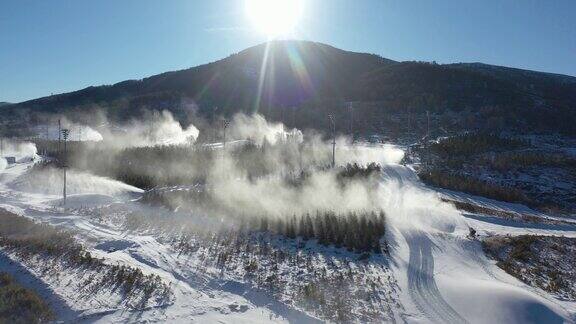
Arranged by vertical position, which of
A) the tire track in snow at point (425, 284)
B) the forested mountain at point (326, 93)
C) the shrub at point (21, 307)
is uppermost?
the forested mountain at point (326, 93)

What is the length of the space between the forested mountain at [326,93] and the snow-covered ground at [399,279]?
61357 millimetres

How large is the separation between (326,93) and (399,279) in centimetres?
11713

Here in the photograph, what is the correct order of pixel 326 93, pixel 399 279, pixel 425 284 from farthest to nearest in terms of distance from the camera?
pixel 326 93, pixel 399 279, pixel 425 284

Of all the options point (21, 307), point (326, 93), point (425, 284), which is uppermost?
point (326, 93)

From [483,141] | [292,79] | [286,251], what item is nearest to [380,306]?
[286,251]

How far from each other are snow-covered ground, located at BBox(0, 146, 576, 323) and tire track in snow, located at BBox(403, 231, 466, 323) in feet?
0.13

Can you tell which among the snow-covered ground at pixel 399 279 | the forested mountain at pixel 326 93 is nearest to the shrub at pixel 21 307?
the snow-covered ground at pixel 399 279

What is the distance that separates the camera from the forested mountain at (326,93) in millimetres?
99812

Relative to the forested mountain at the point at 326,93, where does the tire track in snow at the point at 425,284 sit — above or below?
below

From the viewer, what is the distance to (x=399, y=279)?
2006 centimetres

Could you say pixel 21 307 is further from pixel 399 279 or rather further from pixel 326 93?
pixel 326 93

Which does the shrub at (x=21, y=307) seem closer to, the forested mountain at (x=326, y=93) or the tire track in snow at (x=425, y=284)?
the tire track in snow at (x=425, y=284)

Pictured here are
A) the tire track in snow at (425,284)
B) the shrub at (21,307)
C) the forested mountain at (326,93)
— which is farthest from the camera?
the forested mountain at (326,93)

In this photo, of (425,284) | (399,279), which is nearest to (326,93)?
(399,279)
